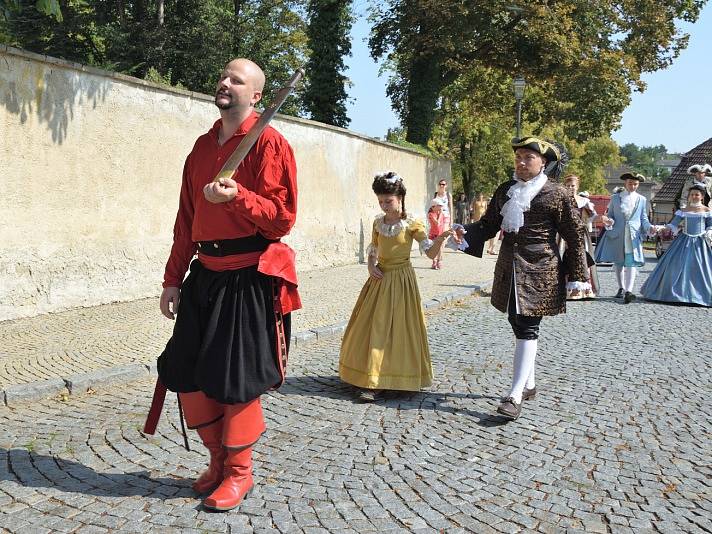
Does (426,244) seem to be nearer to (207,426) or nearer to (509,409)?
(509,409)

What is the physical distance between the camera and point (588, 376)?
20.3 feet

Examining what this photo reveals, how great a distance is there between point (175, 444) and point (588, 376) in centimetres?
366

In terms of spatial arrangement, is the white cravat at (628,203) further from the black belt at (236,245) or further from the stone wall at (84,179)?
the black belt at (236,245)

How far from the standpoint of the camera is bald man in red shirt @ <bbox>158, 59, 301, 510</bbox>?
130 inches

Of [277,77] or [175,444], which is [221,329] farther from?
[277,77]

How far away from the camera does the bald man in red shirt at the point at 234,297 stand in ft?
10.8

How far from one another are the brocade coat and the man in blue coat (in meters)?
6.59

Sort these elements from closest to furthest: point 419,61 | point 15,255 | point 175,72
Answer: point 15,255, point 419,61, point 175,72

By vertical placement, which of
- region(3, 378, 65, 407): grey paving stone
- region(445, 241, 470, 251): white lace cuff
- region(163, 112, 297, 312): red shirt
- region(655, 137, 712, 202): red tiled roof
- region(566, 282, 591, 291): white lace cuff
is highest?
region(655, 137, 712, 202): red tiled roof


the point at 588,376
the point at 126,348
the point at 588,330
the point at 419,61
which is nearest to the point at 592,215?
the point at 588,330

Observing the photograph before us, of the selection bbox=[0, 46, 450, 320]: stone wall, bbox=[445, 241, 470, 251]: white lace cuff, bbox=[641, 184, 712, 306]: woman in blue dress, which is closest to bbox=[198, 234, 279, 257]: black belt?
bbox=[445, 241, 470, 251]: white lace cuff

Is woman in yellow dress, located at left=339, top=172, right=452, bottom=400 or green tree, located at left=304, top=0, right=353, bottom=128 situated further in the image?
green tree, located at left=304, top=0, right=353, bottom=128

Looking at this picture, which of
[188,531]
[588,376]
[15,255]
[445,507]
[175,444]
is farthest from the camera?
[15,255]

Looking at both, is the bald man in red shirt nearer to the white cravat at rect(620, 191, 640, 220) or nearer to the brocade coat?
the brocade coat
